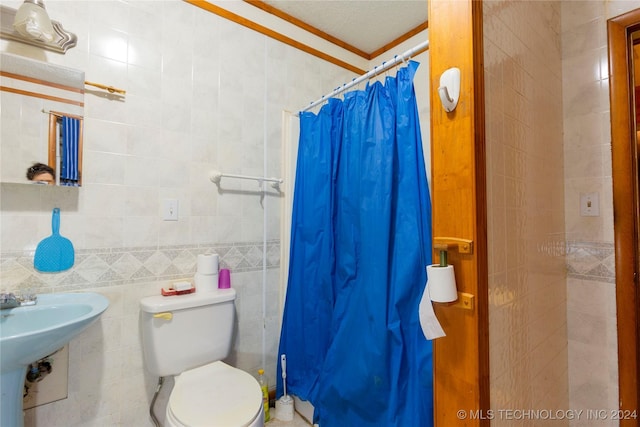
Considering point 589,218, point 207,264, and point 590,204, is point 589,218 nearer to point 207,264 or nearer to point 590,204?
point 590,204

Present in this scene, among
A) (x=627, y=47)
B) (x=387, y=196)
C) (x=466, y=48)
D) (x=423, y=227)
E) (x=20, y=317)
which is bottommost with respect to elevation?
(x=20, y=317)

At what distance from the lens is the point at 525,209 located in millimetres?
1061

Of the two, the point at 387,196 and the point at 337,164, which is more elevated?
the point at 337,164

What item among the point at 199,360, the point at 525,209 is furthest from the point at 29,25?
the point at 525,209

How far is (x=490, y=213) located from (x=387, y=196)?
1.49ft

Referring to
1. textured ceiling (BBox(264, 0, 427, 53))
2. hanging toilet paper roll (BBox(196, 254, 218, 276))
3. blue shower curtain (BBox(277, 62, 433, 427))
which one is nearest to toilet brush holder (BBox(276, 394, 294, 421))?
blue shower curtain (BBox(277, 62, 433, 427))

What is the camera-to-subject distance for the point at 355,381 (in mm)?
1341

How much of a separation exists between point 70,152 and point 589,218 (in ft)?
7.39

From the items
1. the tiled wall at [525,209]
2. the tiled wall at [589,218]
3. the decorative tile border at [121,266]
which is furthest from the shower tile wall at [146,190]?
the tiled wall at [589,218]

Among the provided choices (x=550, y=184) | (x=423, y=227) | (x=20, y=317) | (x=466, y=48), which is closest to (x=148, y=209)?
(x=20, y=317)

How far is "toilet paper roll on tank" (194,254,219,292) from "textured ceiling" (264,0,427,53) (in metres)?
1.59

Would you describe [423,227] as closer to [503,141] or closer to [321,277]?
[503,141]

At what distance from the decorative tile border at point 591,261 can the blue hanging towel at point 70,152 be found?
2198 millimetres

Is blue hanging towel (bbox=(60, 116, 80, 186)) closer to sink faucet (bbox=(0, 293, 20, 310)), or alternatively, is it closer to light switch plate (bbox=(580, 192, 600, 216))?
sink faucet (bbox=(0, 293, 20, 310))
